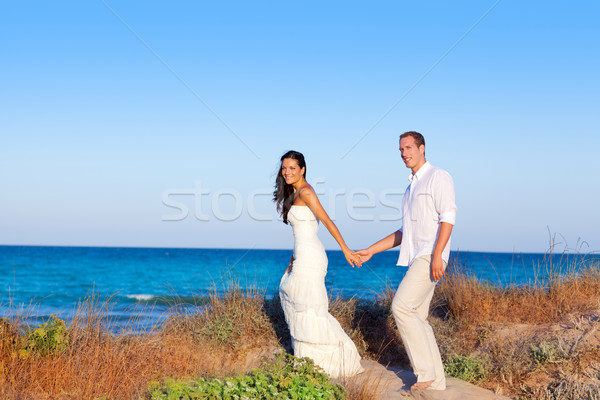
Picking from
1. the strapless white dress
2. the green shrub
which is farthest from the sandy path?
the green shrub

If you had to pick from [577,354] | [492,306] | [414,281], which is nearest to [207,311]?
[414,281]

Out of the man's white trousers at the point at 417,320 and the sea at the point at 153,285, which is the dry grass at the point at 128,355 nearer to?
the sea at the point at 153,285

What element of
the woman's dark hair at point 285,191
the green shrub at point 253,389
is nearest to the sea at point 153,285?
the woman's dark hair at point 285,191

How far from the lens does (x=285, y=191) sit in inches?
242

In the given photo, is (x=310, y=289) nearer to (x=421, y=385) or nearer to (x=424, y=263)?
(x=424, y=263)

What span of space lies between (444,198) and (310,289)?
6.17ft

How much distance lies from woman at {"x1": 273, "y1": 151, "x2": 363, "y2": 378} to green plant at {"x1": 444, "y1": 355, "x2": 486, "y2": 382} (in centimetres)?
106

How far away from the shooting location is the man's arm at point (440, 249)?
4840 millimetres

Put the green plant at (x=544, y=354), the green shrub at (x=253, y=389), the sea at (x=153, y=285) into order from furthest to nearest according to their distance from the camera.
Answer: the sea at (x=153, y=285), the green plant at (x=544, y=354), the green shrub at (x=253, y=389)

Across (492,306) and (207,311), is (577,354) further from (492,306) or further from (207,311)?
(207,311)

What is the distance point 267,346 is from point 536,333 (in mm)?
3514

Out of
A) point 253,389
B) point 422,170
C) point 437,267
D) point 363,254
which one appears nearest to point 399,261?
point 437,267

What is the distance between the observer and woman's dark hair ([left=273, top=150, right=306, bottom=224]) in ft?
19.8

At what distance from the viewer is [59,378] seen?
16.4ft
